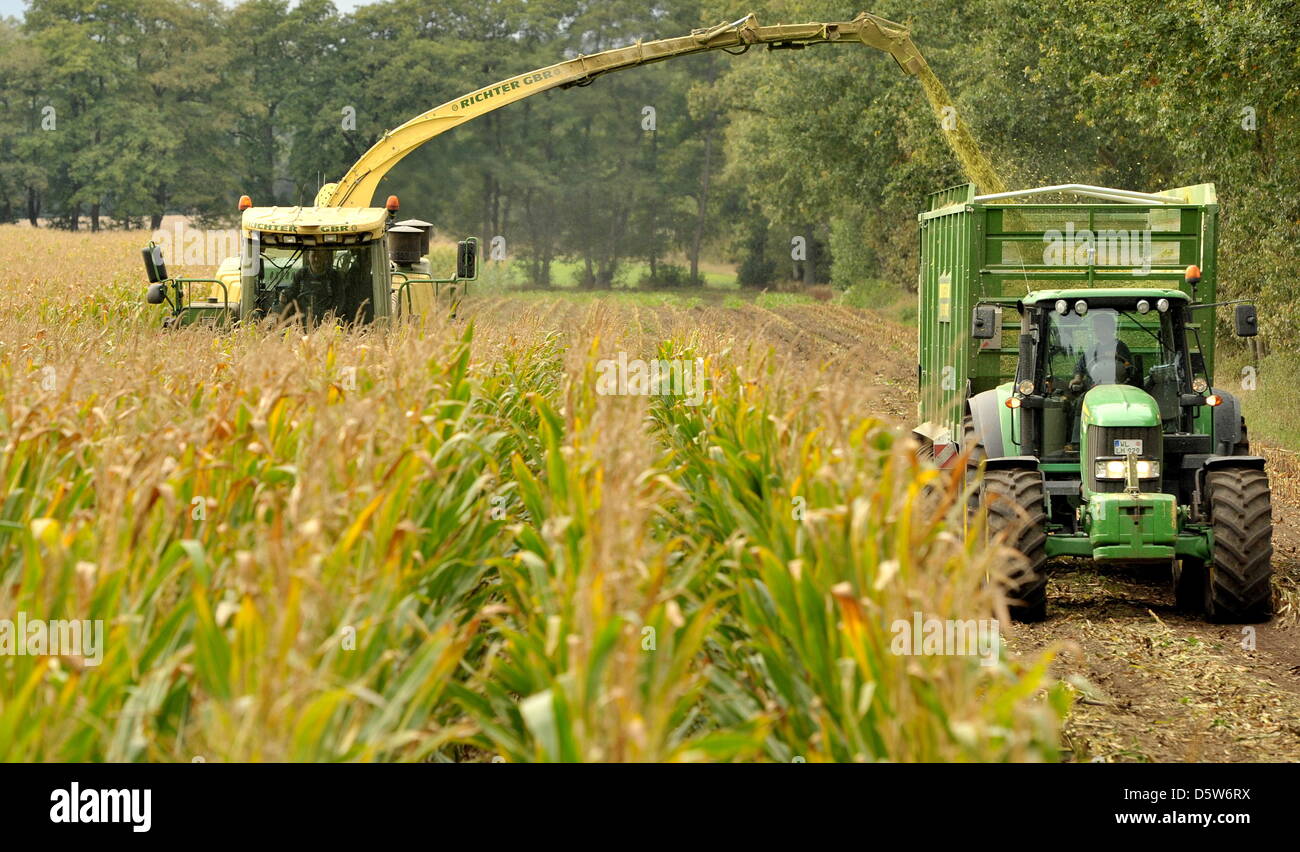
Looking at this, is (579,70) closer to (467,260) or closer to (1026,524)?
(467,260)

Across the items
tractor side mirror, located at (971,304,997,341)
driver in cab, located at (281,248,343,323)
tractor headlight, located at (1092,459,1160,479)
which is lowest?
tractor headlight, located at (1092,459,1160,479)

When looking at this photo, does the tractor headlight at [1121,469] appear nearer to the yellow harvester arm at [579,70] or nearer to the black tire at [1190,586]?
the black tire at [1190,586]

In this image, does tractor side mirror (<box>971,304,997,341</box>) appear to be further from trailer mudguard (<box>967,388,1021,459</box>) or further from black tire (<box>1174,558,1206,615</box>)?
black tire (<box>1174,558,1206,615</box>)

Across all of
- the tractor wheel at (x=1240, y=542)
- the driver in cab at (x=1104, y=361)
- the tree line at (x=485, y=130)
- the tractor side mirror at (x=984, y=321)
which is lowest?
the tractor wheel at (x=1240, y=542)

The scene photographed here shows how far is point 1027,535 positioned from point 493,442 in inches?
149

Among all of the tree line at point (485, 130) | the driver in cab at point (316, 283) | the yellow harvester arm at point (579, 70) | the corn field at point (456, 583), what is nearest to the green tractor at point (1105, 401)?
the corn field at point (456, 583)

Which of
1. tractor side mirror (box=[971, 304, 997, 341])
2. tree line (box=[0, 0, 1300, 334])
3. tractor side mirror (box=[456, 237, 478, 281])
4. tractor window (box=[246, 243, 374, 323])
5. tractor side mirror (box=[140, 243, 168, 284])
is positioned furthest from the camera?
tree line (box=[0, 0, 1300, 334])

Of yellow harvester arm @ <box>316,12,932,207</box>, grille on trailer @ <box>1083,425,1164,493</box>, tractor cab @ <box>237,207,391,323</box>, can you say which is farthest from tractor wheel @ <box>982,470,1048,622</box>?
yellow harvester arm @ <box>316,12,932,207</box>

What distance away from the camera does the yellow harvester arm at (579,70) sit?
1653cm

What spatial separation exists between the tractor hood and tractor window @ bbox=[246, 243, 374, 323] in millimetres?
7377

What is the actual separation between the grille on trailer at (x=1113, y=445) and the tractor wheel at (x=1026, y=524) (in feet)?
1.22

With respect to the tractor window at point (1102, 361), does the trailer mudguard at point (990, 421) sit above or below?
below

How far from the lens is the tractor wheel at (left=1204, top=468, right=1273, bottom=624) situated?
8672 millimetres
